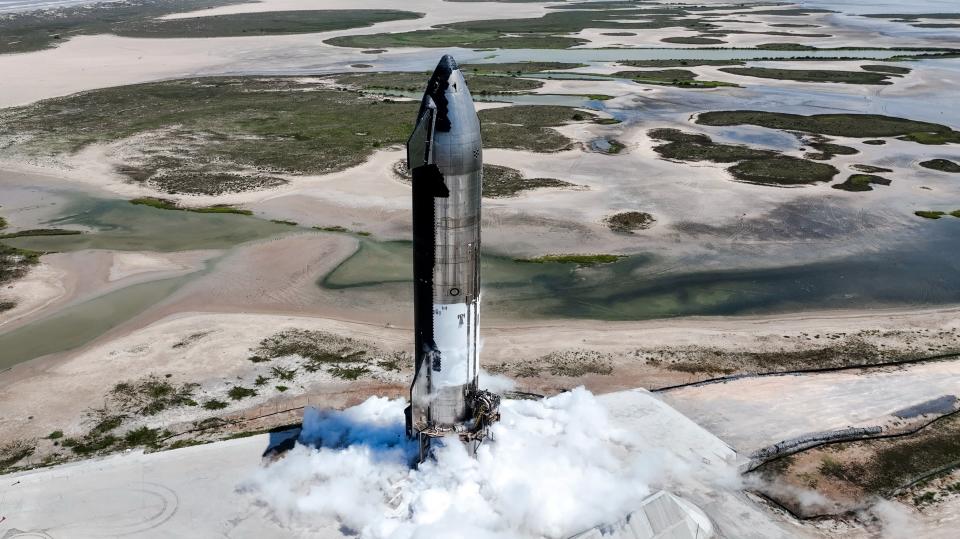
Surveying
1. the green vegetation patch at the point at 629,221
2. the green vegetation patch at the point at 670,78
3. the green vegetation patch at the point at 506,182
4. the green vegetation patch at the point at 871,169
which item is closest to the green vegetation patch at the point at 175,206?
the green vegetation patch at the point at 506,182

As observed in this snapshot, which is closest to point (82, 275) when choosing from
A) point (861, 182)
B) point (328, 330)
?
point (328, 330)

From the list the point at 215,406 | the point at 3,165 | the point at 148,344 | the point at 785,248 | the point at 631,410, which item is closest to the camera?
the point at 631,410

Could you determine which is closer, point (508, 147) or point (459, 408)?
point (459, 408)

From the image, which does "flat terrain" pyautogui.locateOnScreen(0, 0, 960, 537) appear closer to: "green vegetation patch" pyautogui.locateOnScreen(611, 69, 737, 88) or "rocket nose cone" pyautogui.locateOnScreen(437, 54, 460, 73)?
"green vegetation patch" pyautogui.locateOnScreen(611, 69, 737, 88)

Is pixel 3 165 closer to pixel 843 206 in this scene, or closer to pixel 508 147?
pixel 508 147

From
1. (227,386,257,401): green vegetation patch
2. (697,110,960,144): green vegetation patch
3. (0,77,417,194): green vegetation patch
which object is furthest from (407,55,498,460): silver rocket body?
(697,110,960,144): green vegetation patch

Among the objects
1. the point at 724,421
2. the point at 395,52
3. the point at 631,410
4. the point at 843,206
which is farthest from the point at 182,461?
the point at 395,52

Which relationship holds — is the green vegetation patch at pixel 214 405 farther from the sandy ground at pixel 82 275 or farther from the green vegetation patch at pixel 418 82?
the green vegetation patch at pixel 418 82
